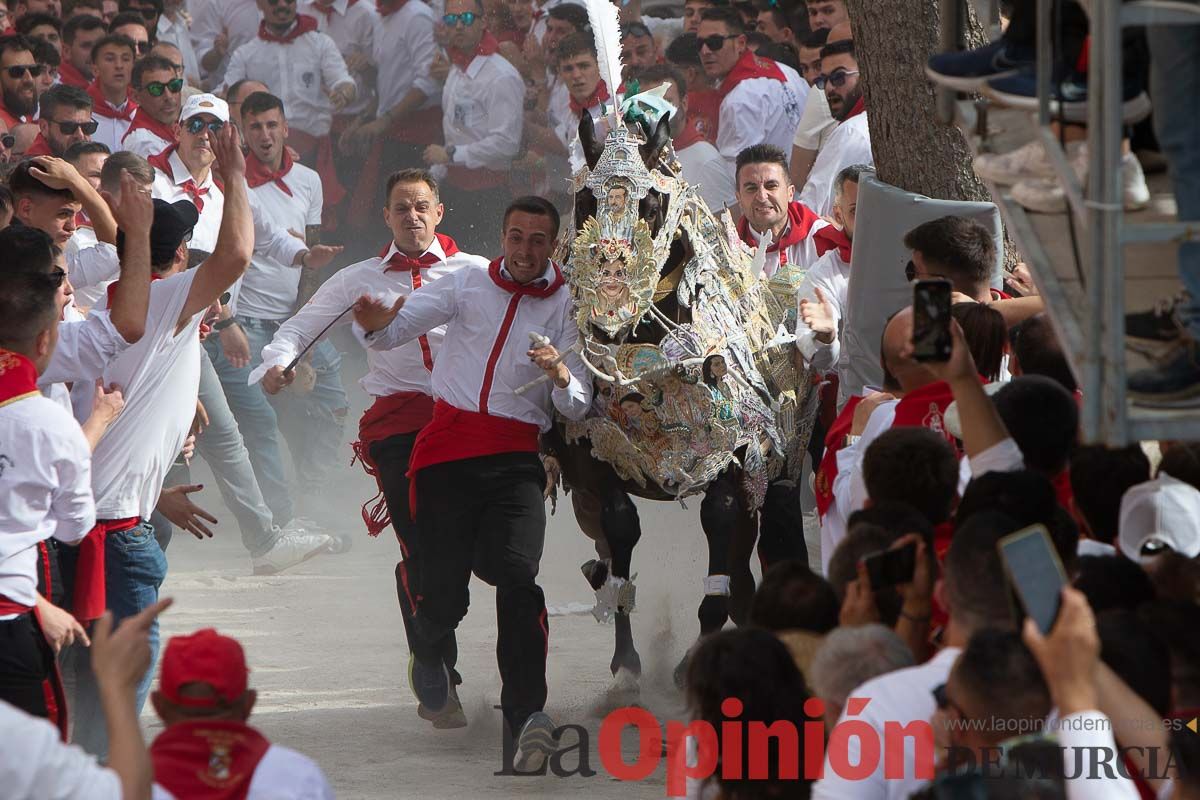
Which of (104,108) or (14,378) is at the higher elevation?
(104,108)

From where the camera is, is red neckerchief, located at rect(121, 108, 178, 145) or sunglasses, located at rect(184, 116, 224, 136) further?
red neckerchief, located at rect(121, 108, 178, 145)

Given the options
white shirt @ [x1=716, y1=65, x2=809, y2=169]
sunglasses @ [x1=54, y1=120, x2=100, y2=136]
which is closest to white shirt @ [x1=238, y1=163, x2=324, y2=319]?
sunglasses @ [x1=54, y1=120, x2=100, y2=136]

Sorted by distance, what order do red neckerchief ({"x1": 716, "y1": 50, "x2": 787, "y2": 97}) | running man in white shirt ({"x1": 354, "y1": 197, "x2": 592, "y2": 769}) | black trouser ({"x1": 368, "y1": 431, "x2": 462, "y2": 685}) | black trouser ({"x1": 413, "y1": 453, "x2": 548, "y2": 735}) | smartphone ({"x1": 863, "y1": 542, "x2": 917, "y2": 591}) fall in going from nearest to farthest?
smartphone ({"x1": 863, "y1": 542, "x2": 917, "y2": 591}) → black trouser ({"x1": 413, "y1": 453, "x2": 548, "y2": 735}) → running man in white shirt ({"x1": 354, "y1": 197, "x2": 592, "y2": 769}) → black trouser ({"x1": 368, "y1": 431, "x2": 462, "y2": 685}) → red neckerchief ({"x1": 716, "y1": 50, "x2": 787, "y2": 97})

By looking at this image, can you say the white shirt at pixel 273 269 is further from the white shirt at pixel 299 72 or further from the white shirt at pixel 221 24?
the white shirt at pixel 221 24

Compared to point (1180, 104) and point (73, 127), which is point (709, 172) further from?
point (1180, 104)

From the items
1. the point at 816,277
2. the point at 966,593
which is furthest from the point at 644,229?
the point at 966,593

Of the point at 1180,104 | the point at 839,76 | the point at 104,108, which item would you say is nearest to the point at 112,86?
the point at 104,108

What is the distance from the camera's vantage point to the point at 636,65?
37.4 feet

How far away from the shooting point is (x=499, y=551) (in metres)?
6.05

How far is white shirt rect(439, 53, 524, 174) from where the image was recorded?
39.0ft

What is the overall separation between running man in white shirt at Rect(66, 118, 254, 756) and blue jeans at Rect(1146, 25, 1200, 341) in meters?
3.09

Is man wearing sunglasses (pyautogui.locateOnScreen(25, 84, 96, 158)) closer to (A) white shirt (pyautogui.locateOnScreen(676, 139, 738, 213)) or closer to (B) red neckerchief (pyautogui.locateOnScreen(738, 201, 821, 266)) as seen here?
(A) white shirt (pyautogui.locateOnScreen(676, 139, 738, 213))

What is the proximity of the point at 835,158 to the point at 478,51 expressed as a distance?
390cm

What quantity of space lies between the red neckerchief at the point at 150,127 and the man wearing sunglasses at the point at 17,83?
618mm
